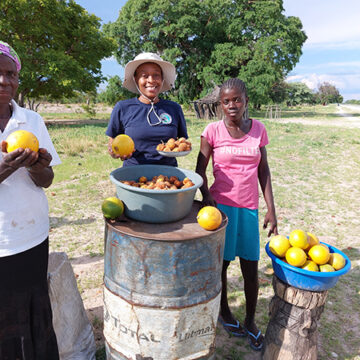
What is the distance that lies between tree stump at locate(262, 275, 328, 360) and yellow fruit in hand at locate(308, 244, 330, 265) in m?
0.24

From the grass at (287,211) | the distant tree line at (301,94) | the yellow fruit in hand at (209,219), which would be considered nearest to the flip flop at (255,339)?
the grass at (287,211)

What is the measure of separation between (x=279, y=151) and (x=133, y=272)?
11.1 metres

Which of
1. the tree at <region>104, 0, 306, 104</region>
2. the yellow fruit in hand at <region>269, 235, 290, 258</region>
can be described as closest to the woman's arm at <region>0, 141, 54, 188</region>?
the yellow fruit in hand at <region>269, 235, 290, 258</region>

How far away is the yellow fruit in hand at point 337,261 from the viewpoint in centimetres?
225

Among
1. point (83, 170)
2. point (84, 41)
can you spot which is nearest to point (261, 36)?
point (84, 41)

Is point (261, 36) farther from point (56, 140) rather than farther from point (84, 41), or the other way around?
point (56, 140)

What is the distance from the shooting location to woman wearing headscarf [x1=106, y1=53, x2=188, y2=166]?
2404mm

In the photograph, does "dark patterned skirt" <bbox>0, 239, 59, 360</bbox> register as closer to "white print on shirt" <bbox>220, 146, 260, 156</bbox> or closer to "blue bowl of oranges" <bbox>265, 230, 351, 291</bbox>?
"white print on shirt" <bbox>220, 146, 260, 156</bbox>

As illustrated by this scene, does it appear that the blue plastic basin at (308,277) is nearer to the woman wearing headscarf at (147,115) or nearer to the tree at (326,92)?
the woman wearing headscarf at (147,115)

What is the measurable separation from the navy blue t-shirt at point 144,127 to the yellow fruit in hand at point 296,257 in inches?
48.8

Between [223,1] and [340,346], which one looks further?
[223,1]

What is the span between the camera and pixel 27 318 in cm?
186

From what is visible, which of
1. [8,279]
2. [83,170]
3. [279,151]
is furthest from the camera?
[279,151]

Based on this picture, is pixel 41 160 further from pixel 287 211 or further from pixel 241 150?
pixel 287 211
